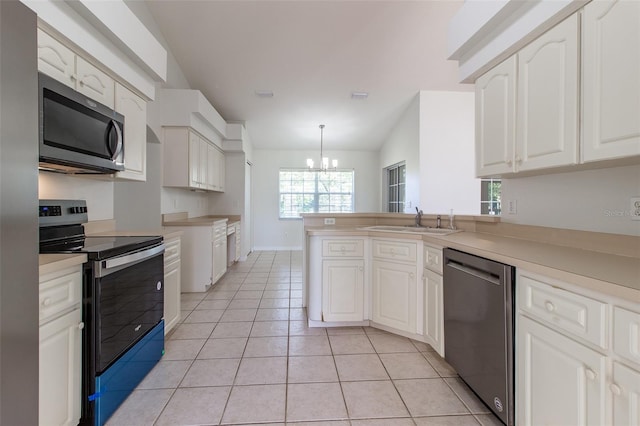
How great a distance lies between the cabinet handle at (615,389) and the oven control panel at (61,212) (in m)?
2.58

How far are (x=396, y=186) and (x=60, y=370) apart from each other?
6.28 m

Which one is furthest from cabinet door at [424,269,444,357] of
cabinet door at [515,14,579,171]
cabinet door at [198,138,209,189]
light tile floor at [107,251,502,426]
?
cabinet door at [198,138,209,189]

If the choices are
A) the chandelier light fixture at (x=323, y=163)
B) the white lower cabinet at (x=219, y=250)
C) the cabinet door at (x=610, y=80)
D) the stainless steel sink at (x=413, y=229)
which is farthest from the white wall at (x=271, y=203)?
the cabinet door at (x=610, y=80)

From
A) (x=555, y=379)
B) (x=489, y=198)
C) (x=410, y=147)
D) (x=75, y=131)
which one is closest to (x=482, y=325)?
(x=555, y=379)

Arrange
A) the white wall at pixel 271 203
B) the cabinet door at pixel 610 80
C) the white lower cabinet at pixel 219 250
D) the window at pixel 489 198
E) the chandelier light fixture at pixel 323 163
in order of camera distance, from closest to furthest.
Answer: the cabinet door at pixel 610 80
the white lower cabinet at pixel 219 250
the window at pixel 489 198
the chandelier light fixture at pixel 323 163
the white wall at pixel 271 203

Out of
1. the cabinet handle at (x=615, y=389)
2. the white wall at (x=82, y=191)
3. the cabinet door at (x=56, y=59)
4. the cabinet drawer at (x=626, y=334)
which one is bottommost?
the cabinet handle at (x=615, y=389)

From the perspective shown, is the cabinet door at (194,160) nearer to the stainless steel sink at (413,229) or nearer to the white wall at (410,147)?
the stainless steel sink at (413,229)

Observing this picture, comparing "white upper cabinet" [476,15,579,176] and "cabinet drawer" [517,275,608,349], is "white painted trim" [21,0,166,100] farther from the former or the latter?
"cabinet drawer" [517,275,608,349]

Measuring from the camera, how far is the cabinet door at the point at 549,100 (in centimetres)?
135

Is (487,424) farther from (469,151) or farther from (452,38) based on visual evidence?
(469,151)

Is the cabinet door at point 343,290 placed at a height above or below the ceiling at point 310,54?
below

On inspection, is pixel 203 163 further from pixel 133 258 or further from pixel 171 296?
pixel 133 258

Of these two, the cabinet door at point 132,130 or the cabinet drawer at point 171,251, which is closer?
the cabinet door at point 132,130

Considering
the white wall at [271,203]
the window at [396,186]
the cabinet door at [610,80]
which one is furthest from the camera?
the white wall at [271,203]
